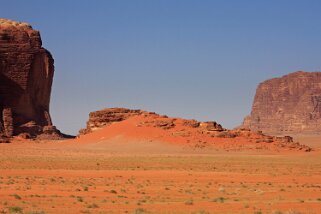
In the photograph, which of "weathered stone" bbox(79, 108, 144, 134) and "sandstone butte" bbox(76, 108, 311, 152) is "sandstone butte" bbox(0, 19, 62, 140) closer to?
"weathered stone" bbox(79, 108, 144, 134)

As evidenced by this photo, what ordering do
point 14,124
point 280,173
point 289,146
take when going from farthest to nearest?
point 14,124
point 289,146
point 280,173

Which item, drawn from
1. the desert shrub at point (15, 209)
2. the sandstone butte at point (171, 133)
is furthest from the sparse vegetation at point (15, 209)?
the sandstone butte at point (171, 133)

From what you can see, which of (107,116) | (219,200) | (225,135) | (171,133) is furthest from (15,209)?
(107,116)

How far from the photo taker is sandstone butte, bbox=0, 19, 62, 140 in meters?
75.1

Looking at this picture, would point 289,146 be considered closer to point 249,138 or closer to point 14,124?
point 249,138

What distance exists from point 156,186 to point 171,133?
124 ft

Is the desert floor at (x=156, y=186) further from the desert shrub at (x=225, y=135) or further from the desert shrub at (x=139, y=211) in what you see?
the desert shrub at (x=225, y=135)

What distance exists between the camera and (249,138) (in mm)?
65938

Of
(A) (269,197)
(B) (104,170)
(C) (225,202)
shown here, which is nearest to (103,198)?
(C) (225,202)

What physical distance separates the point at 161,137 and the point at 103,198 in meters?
43.2

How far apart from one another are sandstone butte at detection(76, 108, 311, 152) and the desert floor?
35.0 feet

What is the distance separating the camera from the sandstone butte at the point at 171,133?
64.4 m

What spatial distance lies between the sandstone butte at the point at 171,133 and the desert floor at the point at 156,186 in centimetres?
1068

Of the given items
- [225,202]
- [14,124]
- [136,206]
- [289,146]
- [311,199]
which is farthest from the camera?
[14,124]
